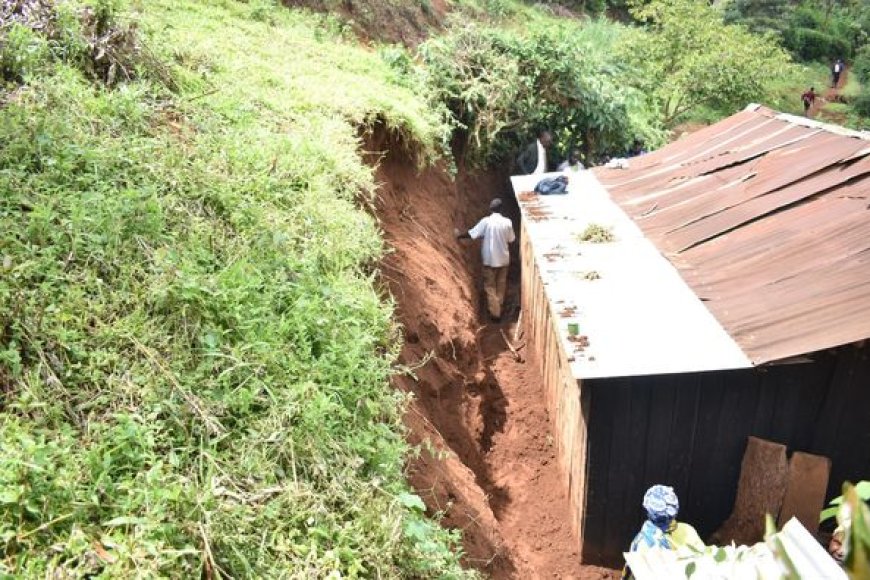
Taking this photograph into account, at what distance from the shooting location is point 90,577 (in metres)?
2.45

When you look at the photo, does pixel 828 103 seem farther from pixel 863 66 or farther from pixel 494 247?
pixel 494 247

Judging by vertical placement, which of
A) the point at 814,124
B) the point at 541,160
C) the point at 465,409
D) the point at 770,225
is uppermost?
the point at 814,124

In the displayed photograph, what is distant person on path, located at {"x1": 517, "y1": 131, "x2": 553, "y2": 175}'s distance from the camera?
489 inches

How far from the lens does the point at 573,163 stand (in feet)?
42.9

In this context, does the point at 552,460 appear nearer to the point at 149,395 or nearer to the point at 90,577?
the point at 149,395

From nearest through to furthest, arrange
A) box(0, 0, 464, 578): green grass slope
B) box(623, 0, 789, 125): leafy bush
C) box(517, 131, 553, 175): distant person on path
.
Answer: box(0, 0, 464, 578): green grass slope → box(517, 131, 553, 175): distant person on path → box(623, 0, 789, 125): leafy bush

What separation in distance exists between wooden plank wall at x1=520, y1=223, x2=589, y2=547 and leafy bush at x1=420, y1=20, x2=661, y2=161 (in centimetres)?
324

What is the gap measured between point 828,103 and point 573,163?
2551cm

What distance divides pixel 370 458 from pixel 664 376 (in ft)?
9.68

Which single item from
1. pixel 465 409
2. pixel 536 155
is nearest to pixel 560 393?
pixel 465 409

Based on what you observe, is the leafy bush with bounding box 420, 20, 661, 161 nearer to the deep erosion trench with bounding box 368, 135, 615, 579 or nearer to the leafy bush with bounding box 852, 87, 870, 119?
the deep erosion trench with bounding box 368, 135, 615, 579

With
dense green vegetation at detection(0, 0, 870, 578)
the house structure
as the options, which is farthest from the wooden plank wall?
dense green vegetation at detection(0, 0, 870, 578)

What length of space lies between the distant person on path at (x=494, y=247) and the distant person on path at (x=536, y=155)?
228cm

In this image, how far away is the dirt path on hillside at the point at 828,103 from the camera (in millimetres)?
29141
